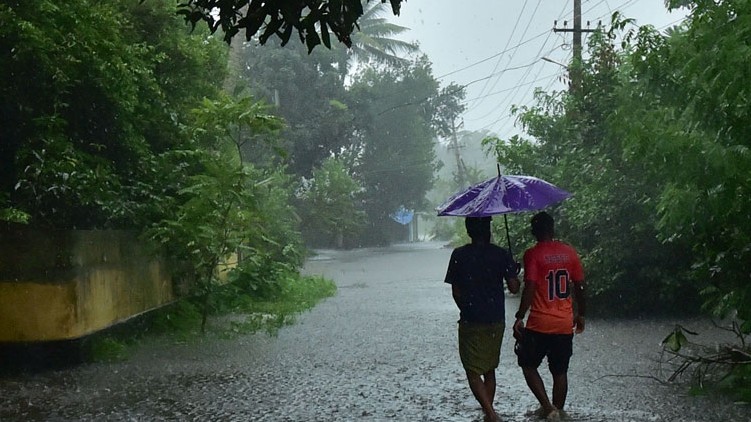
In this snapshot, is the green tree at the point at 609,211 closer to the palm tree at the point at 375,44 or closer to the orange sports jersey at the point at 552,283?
the orange sports jersey at the point at 552,283

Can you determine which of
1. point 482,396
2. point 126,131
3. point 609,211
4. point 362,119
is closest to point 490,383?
point 482,396

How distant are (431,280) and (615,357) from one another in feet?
45.5

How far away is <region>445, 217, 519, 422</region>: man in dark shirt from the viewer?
6191 millimetres

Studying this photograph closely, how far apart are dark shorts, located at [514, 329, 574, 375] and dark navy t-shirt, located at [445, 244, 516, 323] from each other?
36 centimetres

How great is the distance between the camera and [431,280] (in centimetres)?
2320

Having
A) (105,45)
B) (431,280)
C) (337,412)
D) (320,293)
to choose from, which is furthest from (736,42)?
(431,280)

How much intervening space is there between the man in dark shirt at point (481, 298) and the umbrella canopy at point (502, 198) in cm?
12

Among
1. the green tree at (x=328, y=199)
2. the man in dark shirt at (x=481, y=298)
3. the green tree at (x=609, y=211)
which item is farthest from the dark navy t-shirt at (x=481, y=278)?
the green tree at (x=328, y=199)

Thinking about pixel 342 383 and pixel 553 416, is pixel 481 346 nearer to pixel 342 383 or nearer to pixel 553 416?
pixel 553 416

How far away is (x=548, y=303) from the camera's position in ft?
20.6

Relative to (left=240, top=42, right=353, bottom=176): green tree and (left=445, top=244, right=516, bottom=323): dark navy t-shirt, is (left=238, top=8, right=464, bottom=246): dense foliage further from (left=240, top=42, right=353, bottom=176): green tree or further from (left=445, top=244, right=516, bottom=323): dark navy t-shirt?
(left=445, top=244, right=516, bottom=323): dark navy t-shirt

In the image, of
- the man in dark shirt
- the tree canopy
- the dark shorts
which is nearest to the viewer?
the tree canopy

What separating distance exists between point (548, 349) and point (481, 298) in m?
0.69

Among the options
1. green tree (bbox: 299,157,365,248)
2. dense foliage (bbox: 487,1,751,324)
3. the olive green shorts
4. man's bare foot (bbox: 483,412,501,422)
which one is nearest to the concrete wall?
the olive green shorts
